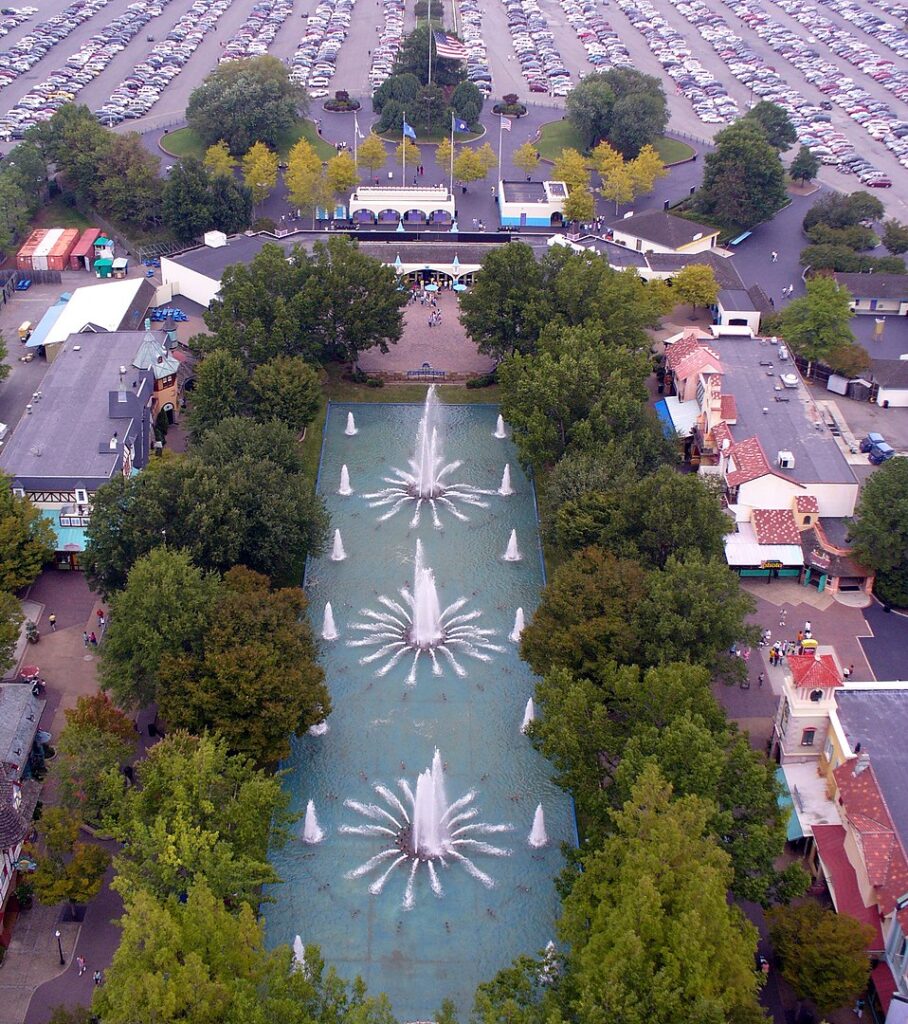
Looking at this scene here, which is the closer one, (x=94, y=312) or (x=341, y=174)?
(x=94, y=312)

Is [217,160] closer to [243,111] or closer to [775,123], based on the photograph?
[243,111]

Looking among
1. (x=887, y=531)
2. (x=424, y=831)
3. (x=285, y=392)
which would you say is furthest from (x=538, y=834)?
(x=285, y=392)

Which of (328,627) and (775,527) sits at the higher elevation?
Result: (775,527)

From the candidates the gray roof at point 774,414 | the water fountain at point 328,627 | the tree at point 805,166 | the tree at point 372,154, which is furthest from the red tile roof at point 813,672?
the tree at point 805,166

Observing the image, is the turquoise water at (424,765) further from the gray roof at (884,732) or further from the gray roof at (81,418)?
the gray roof at (81,418)

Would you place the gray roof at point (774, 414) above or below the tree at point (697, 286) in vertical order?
above

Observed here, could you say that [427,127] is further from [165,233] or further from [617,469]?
[617,469]
